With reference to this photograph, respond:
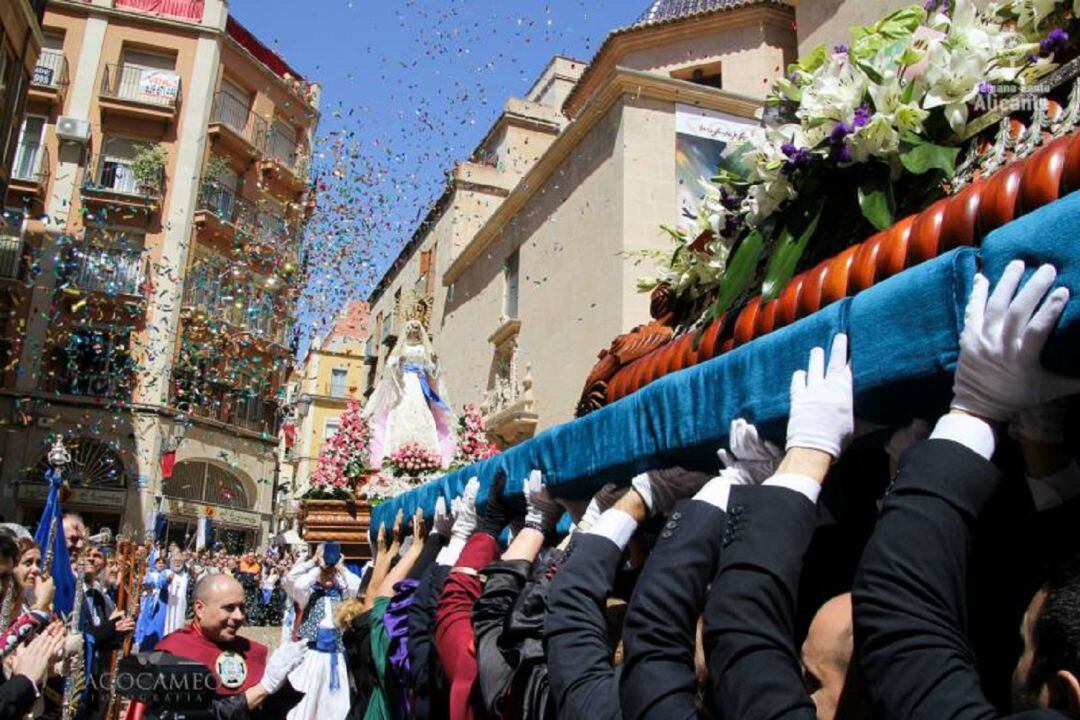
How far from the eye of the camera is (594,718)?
191cm

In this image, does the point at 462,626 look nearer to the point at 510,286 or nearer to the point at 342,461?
the point at 342,461

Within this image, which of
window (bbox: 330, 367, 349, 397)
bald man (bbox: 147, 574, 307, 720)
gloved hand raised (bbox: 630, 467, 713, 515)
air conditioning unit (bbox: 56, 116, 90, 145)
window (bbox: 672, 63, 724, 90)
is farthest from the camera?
window (bbox: 330, 367, 349, 397)

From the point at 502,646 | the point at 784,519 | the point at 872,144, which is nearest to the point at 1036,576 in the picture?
the point at 784,519

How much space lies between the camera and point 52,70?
27.2 metres

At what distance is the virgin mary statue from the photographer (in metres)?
8.77

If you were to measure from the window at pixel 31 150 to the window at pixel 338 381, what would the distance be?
28.2 metres

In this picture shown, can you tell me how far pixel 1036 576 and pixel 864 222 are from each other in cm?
101

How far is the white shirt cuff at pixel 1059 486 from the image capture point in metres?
1.46

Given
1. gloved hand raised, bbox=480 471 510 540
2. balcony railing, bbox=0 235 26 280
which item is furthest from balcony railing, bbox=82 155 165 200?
gloved hand raised, bbox=480 471 510 540

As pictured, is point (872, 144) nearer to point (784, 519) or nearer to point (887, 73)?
point (887, 73)

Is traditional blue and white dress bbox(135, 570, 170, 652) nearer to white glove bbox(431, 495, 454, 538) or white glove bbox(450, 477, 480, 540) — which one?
white glove bbox(431, 495, 454, 538)

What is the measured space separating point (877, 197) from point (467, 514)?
7.11 feet

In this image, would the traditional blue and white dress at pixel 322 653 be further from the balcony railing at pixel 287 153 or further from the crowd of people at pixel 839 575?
the balcony railing at pixel 287 153

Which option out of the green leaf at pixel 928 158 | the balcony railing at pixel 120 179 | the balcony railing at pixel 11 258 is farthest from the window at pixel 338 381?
the green leaf at pixel 928 158
